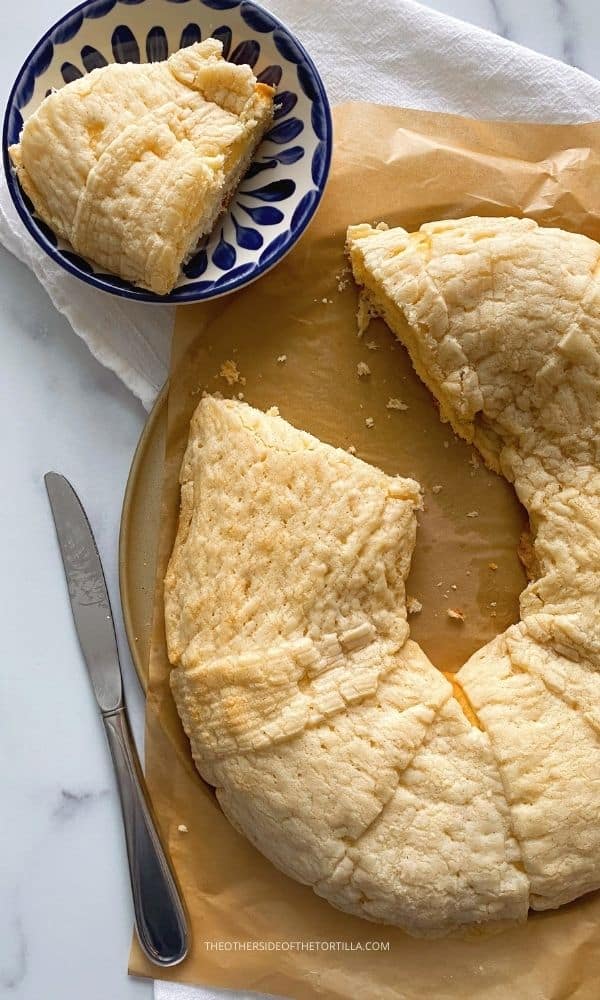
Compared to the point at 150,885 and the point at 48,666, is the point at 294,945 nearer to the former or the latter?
the point at 150,885

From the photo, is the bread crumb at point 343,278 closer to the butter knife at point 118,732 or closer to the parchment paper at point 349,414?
the parchment paper at point 349,414

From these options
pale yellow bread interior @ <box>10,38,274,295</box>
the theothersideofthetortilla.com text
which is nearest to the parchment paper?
the theothersideofthetortilla.com text

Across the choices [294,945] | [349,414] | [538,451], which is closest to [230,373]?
[349,414]

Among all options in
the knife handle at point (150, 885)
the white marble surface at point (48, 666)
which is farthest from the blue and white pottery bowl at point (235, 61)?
the knife handle at point (150, 885)

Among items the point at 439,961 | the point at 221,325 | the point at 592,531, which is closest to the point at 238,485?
the point at 221,325

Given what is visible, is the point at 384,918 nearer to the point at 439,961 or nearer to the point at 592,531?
the point at 439,961

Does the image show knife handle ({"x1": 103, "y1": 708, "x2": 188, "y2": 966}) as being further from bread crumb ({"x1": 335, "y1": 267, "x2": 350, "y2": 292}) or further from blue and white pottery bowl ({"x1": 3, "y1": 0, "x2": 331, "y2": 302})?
bread crumb ({"x1": 335, "y1": 267, "x2": 350, "y2": 292})
